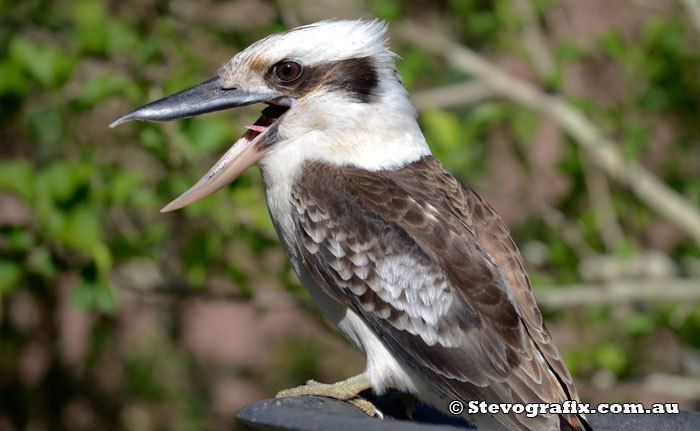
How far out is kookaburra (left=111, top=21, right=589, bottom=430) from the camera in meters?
3.32

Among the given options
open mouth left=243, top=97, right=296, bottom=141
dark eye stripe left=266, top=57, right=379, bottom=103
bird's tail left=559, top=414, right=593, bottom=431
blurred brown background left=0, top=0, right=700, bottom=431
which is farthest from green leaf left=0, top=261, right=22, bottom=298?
bird's tail left=559, top=414, right=593, bottom=431

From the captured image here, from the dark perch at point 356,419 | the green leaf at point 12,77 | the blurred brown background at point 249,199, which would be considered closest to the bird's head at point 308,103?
the dark perch at point 356,419

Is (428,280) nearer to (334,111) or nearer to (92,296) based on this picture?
(334,111)

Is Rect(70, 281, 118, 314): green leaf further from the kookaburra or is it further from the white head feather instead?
the white head feather

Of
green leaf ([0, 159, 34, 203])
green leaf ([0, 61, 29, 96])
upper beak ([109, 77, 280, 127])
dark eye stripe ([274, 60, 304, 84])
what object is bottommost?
green leaf ([0, 159, 34, 203])

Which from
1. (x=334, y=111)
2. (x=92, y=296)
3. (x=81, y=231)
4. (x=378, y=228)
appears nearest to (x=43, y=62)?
(x=81, y=231)

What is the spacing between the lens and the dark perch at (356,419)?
7.71 feet

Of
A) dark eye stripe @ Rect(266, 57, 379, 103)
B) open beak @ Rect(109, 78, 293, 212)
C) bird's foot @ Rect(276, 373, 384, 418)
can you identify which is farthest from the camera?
dark eye stripe @ Rect(266, 57, 379, 103)

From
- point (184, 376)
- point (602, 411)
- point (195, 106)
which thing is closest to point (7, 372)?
point (184, 376)

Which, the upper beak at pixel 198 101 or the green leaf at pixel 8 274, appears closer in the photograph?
the upper beak at pixel 198 101

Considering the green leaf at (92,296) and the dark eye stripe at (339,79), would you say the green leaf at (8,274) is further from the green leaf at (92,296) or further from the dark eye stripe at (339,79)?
the dark eye stripe at (339,79)

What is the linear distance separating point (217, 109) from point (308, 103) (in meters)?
0.29

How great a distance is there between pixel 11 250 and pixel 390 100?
198cm

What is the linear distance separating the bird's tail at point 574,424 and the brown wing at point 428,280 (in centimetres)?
12
